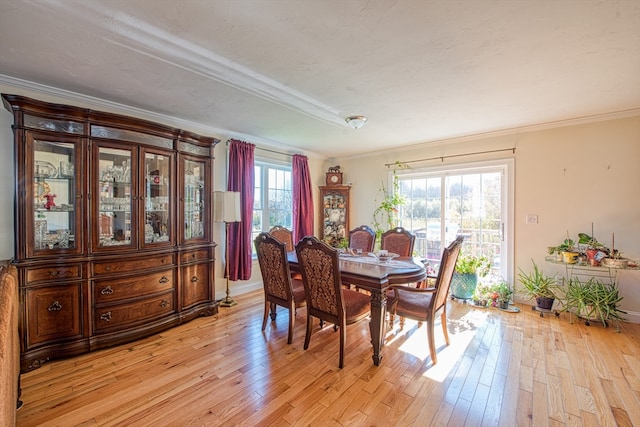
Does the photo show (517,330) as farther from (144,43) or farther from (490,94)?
(144,43)

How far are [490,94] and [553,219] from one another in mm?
2026

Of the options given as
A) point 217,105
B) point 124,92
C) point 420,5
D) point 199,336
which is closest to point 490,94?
point 420,5

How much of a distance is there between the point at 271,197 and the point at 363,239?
1726mm

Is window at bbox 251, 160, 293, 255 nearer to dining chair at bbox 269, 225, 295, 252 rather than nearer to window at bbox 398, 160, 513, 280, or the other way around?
dining chair at bbox 269, 225, 295, 252

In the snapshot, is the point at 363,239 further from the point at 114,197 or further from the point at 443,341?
the point at 114,197

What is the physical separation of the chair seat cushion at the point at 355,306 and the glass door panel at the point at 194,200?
193 cm

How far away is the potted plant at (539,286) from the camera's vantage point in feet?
11.1

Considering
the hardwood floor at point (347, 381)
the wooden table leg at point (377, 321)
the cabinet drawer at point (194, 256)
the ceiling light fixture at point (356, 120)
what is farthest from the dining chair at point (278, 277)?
the ceiling light fixture at point (356, 120)

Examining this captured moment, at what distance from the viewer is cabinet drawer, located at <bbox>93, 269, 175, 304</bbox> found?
253 centimetres

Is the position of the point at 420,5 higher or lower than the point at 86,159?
higher

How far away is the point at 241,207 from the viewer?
13.1 ft

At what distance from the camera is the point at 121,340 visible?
8.59 ft

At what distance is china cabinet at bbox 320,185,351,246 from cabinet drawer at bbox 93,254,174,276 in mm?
2977

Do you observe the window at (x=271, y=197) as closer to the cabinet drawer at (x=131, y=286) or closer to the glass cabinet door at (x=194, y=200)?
the glass cabinet door at (x=194, y=200)
